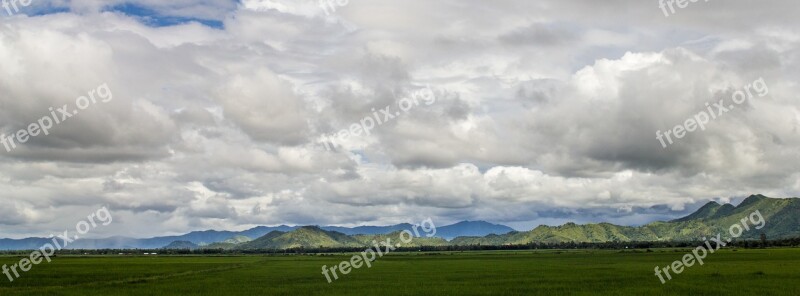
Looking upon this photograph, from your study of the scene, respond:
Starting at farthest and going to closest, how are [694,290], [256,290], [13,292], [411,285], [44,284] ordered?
[44,284], [411,285], [256,290], [13,292], [694,290]

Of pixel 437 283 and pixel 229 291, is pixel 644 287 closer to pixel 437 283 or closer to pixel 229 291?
pixel 437 283

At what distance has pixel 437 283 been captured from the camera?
197 ft

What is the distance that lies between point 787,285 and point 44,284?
214ft

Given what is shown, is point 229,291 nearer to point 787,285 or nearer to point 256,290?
point 256,290

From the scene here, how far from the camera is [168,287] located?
58.6m

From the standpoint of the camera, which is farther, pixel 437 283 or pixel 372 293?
pixel 437 283

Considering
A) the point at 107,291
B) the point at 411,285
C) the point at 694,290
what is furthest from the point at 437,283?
the point at 107,291

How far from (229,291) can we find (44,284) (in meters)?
21.3

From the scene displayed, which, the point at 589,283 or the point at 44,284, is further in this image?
the point at 44,284

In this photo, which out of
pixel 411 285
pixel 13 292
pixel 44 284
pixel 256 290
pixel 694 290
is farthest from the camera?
pixel 44 284

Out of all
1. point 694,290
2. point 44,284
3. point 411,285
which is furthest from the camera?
point 44,284

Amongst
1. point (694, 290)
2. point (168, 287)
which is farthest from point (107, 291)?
point (694, 290)

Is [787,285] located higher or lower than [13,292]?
lower

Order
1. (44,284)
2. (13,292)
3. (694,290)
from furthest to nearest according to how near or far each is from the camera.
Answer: (44,284)
(13,292)
(694,290)
